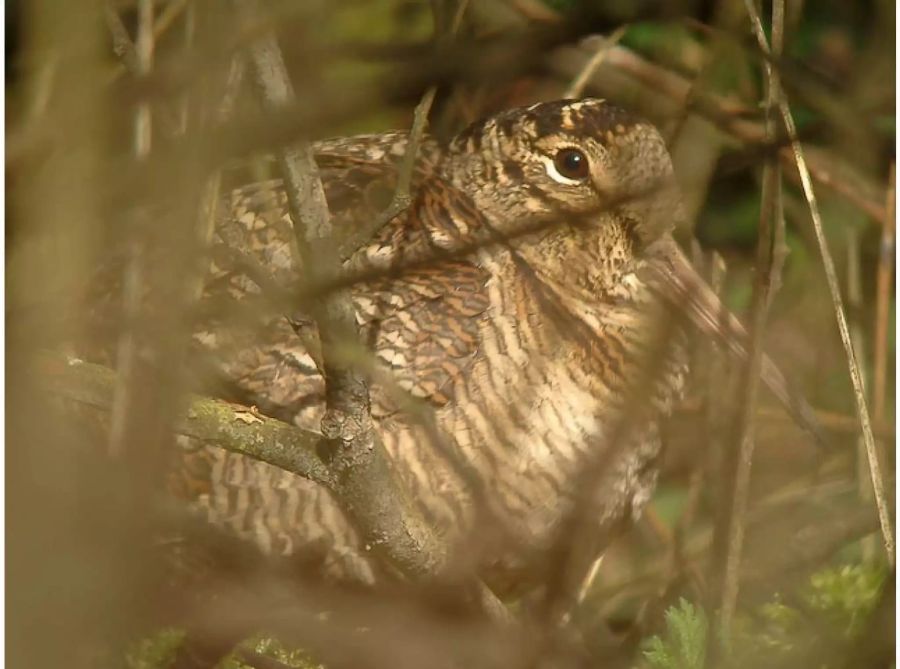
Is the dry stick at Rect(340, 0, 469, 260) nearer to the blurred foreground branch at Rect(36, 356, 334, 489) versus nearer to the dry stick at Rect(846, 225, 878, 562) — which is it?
the blurred foreground branch at Rect(36, 356, 334, 489)

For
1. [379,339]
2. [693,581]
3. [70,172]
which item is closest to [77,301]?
[70,172]

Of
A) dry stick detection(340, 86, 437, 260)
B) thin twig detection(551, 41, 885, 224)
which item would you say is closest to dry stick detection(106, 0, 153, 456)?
dry stick detection(340, 86, 437, 260)

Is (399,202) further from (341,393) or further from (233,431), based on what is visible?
(233,431)

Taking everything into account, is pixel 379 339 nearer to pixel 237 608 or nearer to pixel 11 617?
pixel 237 608

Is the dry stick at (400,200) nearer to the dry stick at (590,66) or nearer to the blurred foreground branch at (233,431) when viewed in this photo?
the blurred foreground branch at (233,431)

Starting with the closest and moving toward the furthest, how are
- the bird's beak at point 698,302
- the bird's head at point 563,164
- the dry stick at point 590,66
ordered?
the dry stick at point 590,66 < the bird's head at point 563,164 < the bird's beak at point 698,302

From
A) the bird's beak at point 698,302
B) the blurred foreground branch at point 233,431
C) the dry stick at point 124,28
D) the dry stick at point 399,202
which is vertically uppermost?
the dry stick at point 124,28

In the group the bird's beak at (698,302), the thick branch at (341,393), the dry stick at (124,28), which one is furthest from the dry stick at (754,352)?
the dry stick at (124,28)
